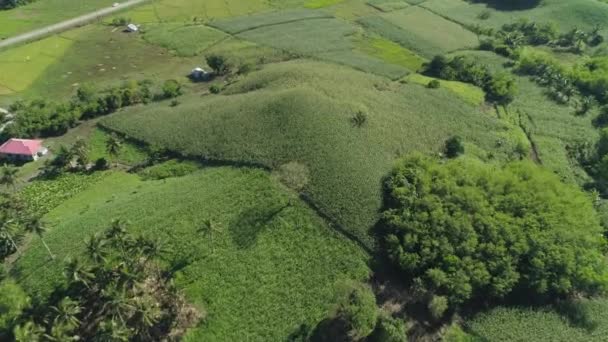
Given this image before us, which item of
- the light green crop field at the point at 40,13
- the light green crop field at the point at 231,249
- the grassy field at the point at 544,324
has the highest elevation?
the light green crop field at the point at 40,13

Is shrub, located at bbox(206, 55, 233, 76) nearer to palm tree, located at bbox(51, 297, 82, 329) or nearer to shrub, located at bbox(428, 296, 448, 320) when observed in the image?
palm tree, located at bbox(51, 297, 82, 329)

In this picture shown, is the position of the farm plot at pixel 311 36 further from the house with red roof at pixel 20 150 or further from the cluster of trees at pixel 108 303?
the cluster of trees at pixel 108 303

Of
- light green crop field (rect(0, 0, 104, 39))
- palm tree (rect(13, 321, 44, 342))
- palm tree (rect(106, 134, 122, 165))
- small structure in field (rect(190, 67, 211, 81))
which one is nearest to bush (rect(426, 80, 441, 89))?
small structure in field (rect(190, 67, 211, 81))

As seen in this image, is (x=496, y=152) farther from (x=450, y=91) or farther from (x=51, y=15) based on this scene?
(x=51, y=15)

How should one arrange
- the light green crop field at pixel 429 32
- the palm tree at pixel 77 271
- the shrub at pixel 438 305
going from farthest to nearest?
the light green crop field at pixel 429 32 → the shrub at pixel 438 305 → the palm tree at pixel 77 271

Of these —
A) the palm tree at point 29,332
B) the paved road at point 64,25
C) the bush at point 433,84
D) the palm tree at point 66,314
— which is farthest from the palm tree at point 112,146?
the paved road at point 64,25

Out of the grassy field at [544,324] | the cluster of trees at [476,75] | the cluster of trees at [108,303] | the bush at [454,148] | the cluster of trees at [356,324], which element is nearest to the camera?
the cluster of trees at [108,303]

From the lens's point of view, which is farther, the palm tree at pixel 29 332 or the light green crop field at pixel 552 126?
the light green crop field at pixel 552 126
